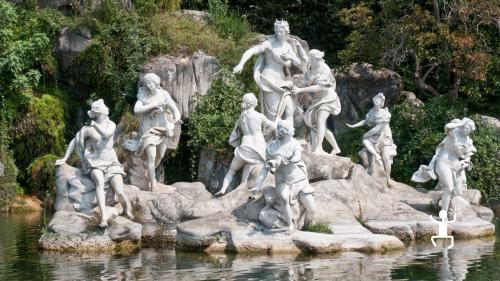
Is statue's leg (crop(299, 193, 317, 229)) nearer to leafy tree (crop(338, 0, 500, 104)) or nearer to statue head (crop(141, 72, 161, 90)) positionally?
statue head (crop(141, 72, 161, 90))

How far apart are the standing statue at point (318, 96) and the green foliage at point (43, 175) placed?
7.46 meters

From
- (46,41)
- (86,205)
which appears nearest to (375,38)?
(46,41)

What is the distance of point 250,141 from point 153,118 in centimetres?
A: 206

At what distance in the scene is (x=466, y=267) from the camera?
1462 centimetres

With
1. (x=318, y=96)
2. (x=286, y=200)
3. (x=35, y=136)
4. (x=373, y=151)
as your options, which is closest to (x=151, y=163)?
(x=318, y=96)

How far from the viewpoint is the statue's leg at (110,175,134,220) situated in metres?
17.8

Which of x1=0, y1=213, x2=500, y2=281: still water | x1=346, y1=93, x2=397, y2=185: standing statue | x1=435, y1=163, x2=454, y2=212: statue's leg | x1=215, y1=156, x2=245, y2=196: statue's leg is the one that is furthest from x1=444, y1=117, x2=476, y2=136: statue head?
x1=215, y1=156, x2=245, y2=196: statue's leg

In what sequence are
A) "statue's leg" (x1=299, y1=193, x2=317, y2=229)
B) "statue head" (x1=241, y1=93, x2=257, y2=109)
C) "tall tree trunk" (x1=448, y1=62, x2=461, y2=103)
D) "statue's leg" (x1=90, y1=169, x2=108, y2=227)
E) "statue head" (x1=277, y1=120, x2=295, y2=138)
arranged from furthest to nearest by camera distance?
"tall tree trunk" (x1=448, y1=62, x2=461, y2=103) < "statue head" (x1=241, y1=93, x2=257, y2=109) < "statue's leg" (x1=90, y1=169, x2=108, y2=227) < "statue's leg" (x1=299, y1=193, x2=317, y2=229) < "statue head" (x1=277, y1=120, x2=295, y2=138)

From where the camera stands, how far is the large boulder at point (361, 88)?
26.5 m

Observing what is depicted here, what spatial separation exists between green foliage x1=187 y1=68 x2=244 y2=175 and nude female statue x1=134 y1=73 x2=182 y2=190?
3304mm

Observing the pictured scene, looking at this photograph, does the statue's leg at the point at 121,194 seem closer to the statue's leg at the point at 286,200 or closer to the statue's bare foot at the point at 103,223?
the statue's bare foot at the point at 103,223

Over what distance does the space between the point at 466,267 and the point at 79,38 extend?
15.1m

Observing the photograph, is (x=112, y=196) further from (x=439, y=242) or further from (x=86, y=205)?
(x=439, y=242)

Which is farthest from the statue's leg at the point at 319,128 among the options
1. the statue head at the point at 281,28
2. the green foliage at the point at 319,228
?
the green foliage at the point at 319,228
